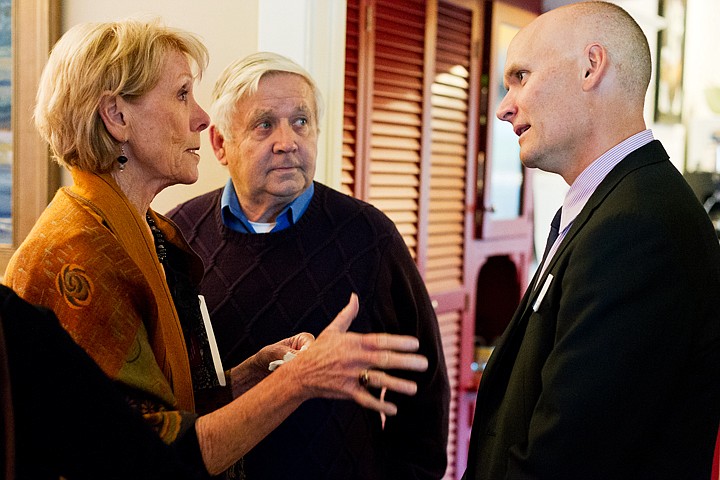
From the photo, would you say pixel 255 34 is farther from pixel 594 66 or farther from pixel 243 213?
pixel 594 66

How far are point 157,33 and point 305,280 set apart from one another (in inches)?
26.7

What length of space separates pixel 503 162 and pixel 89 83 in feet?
8.93

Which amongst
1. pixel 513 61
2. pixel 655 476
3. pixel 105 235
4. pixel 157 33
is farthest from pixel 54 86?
pixel 655 476

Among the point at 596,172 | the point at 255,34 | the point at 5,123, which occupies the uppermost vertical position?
the point at 255,34

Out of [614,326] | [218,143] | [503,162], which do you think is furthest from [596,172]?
[503,162]

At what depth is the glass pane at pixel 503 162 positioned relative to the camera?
3.67m

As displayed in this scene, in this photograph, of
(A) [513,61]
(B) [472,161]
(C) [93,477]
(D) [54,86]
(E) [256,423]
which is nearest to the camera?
(C) [93,477]

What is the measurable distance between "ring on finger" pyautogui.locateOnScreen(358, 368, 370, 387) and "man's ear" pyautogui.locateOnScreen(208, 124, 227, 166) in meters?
1.00

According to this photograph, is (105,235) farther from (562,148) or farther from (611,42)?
(611,42)

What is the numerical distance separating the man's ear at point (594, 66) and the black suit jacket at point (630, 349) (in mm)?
191

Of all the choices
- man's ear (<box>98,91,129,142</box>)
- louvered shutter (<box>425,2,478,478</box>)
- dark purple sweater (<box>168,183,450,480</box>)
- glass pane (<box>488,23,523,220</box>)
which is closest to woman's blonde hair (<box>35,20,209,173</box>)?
man's ear (<box>98,91,129,142</box>)

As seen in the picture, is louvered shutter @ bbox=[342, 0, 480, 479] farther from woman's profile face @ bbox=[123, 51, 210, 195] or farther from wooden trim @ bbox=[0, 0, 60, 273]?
woman's profile face @ bbox=[123, 51, 210, 195]

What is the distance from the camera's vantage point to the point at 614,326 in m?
1.22

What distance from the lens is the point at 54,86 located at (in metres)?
1.41
